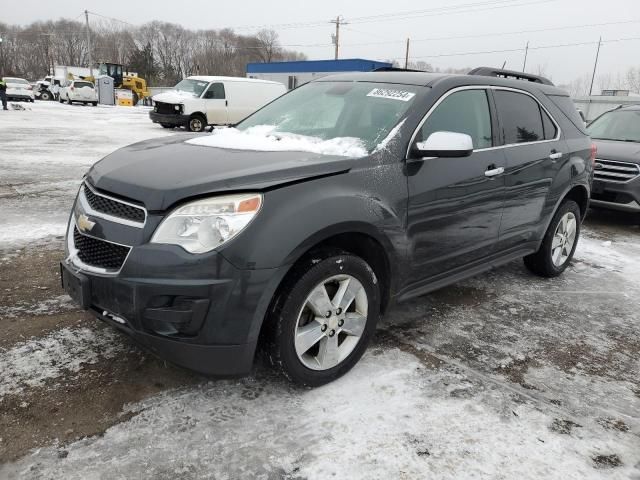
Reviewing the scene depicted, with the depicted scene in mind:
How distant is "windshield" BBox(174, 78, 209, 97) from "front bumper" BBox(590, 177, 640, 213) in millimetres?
14368

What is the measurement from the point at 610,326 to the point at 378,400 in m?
2.27

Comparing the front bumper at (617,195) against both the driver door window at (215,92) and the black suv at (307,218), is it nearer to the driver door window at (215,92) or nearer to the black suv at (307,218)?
the black suv at (307,218)

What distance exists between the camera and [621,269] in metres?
5.36

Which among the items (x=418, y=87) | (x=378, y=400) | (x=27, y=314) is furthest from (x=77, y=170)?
(x=378, y=400)

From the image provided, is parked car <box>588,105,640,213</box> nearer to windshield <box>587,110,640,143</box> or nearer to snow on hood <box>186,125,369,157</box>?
windshield <box>587,110,640,143</box>

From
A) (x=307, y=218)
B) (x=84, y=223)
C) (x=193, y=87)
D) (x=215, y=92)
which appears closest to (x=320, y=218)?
(x=307, y=218)

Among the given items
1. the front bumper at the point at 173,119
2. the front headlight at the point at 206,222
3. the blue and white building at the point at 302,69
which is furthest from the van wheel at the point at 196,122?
the blue and white building at the point at 302,69

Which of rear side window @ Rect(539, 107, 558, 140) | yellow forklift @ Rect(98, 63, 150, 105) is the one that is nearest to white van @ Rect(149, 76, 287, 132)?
rear side window @ Rect(539, 107, 558, 140)

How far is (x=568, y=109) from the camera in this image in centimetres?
469

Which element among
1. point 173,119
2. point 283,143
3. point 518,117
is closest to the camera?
point 283,143

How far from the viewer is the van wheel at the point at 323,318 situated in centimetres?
250

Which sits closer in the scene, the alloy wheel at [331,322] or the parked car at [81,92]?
the alloy wheel at [331,322]

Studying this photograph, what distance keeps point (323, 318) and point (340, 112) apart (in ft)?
4.92

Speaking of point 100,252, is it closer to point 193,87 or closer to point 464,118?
point 464,118
